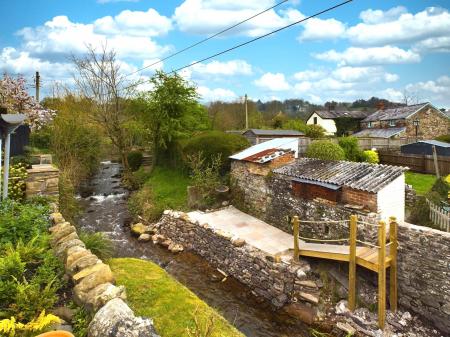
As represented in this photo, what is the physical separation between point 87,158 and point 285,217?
15806 mm

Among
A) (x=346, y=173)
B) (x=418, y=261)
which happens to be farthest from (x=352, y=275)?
(x=346, y=173)

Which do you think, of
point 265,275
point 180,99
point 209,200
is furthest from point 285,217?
point 180,99

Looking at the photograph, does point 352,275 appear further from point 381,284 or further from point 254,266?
point 254,266

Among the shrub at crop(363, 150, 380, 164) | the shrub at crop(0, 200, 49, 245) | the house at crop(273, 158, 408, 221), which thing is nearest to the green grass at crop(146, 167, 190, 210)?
the house at crop(273, 158, 408, 221)

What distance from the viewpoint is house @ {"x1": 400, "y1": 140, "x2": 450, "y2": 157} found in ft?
66.4

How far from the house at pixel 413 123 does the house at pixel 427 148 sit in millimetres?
10759

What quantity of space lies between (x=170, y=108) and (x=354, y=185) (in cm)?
1425

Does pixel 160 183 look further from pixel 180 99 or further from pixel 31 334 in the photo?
pixel 31 334

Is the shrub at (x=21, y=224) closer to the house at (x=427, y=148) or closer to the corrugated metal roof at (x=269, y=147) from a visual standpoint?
the corrugated metal roof at (x=269, y=147)

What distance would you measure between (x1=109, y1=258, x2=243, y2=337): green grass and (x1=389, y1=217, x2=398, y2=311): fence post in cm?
510

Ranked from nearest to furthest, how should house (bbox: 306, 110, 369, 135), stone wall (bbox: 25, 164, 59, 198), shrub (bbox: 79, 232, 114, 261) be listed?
shrub (bbox: 79, 232, 114, 261) → stone wall (bbox: 25, 164, 59, 198) → house (bbox: 306, 110, 369, 135)

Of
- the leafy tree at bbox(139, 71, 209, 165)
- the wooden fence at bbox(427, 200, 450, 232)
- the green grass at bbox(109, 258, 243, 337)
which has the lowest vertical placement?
the green grass at bbox(109, 258, 243, 337)

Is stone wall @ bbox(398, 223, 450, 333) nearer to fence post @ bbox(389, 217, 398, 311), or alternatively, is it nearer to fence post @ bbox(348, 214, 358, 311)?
fence post @ bbox(389, 217, 398, 311)

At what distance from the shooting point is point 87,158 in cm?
2252
